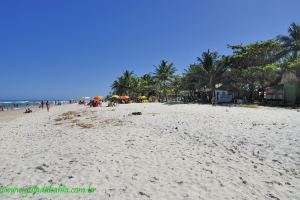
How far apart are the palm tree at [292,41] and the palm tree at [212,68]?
9.16 metres

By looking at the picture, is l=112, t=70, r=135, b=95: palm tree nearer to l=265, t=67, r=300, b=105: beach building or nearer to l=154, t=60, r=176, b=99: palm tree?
l=154, t=60, r=176, b=99: palm tree

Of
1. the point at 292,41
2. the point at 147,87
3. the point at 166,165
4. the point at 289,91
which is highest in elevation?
the point at 292,41

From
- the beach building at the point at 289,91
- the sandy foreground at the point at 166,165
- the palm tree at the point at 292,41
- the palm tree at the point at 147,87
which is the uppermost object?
the palm tree at the point at 292,41

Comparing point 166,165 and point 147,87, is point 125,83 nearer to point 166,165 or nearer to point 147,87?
point 147,87

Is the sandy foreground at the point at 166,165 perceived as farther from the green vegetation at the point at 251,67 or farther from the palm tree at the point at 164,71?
the palm tree at the point at 164,71

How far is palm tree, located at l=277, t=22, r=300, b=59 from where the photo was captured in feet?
125

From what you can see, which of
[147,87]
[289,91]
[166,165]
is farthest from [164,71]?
[166,165]

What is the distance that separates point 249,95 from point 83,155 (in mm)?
34986

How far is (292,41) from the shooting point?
38531mm

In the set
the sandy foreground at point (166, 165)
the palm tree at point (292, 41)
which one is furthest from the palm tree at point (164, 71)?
the sandy foreground at point (166, 165)

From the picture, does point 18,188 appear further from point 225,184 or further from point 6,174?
point 225,184

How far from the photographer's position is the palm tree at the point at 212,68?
1542 inches

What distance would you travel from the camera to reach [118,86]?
221 feet

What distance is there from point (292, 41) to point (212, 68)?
12.8 meters
